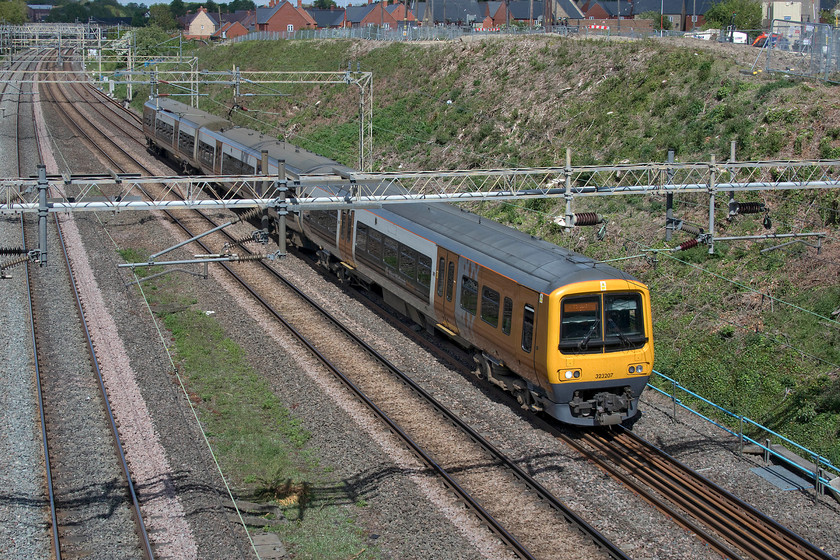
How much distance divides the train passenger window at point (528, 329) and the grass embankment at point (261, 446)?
395 centimetres

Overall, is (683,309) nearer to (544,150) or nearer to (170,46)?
(544,150)

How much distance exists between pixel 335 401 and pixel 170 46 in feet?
239

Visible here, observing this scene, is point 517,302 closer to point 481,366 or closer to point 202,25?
point 481,366

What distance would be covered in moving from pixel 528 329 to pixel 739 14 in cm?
4698

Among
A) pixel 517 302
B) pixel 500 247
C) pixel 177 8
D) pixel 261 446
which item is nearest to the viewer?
pixel 261 446

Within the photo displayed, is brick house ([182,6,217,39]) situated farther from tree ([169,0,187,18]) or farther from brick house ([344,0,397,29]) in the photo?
brick house ([344,0,397,29])

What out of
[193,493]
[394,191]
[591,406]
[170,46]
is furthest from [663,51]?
[170,46]

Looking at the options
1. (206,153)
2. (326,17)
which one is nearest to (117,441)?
(206,153)

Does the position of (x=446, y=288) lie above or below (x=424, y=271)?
below

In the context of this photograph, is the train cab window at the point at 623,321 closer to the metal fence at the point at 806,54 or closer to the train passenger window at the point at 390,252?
the train passenger window at the point at 390,252

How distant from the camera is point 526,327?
14656 millimetres

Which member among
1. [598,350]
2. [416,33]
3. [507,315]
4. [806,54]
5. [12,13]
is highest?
[12,13]

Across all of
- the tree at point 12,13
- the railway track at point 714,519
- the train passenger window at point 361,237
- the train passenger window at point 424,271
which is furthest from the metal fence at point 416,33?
the tree at point 12,13

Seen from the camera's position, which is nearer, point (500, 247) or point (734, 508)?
point (734, 508)
